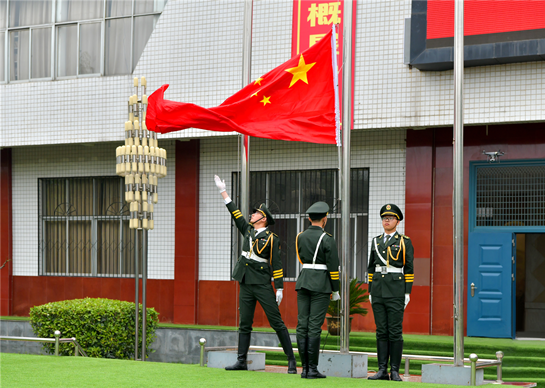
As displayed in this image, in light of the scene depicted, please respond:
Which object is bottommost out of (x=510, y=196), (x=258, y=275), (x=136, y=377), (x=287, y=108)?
(x=136, y=377)

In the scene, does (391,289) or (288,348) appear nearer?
(391,289)

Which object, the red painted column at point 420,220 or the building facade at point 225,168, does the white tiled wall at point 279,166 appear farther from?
the red painted column at point 420,220

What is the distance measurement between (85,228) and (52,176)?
1312mm

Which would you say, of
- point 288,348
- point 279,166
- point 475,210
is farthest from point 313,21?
point 288,348

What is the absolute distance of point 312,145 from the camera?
12.9 m

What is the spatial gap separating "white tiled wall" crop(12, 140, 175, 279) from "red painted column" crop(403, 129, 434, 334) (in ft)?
15.3

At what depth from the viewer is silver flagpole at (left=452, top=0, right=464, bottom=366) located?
7.07 metres

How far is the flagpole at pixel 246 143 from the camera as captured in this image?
8.32 meters

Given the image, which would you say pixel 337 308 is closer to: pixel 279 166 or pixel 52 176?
pixel 279 166

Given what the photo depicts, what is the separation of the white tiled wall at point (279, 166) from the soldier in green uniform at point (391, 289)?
471 centimetres

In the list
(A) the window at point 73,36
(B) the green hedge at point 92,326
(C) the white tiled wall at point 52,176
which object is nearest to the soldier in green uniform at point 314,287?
(B) the green hedge at point 92,326

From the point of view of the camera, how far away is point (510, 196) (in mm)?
11617

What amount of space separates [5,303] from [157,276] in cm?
361

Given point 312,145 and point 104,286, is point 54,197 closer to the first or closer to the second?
point 104,286
